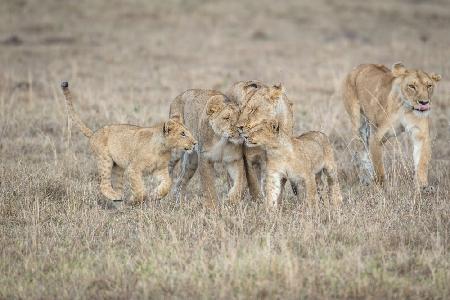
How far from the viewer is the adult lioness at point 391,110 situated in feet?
27.0

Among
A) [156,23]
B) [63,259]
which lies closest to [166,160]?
[63,259]

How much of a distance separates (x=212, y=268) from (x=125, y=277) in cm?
60

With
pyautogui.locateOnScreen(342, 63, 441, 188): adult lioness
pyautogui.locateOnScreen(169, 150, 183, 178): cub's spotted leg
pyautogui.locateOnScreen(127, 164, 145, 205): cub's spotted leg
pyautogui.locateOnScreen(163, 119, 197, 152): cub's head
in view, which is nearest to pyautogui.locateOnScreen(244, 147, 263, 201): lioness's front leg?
pyautogui.locateOnScreen(163, 119, 197, 152): cub's head

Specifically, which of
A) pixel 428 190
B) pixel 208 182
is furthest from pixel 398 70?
pixel 208 182

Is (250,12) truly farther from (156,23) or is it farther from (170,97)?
(170,97)

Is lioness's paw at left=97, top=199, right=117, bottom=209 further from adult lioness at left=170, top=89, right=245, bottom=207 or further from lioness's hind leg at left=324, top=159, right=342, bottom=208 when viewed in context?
lioness's hind leg at left=324, top=159, right=342, bottom=208

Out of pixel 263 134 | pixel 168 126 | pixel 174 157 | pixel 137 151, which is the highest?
pixel 168 126

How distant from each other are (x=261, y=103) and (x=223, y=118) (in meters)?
0.44

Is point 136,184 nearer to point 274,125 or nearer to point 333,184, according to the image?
point 274,125

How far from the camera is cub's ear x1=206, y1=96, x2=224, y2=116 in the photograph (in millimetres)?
7203

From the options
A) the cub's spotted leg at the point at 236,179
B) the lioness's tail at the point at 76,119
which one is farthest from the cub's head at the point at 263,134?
the lioness's tail at the point at 76,119

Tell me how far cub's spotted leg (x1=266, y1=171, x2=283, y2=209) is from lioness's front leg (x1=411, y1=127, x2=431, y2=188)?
166 cm

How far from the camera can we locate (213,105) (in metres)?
7.22

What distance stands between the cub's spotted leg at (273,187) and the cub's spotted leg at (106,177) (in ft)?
4.86
